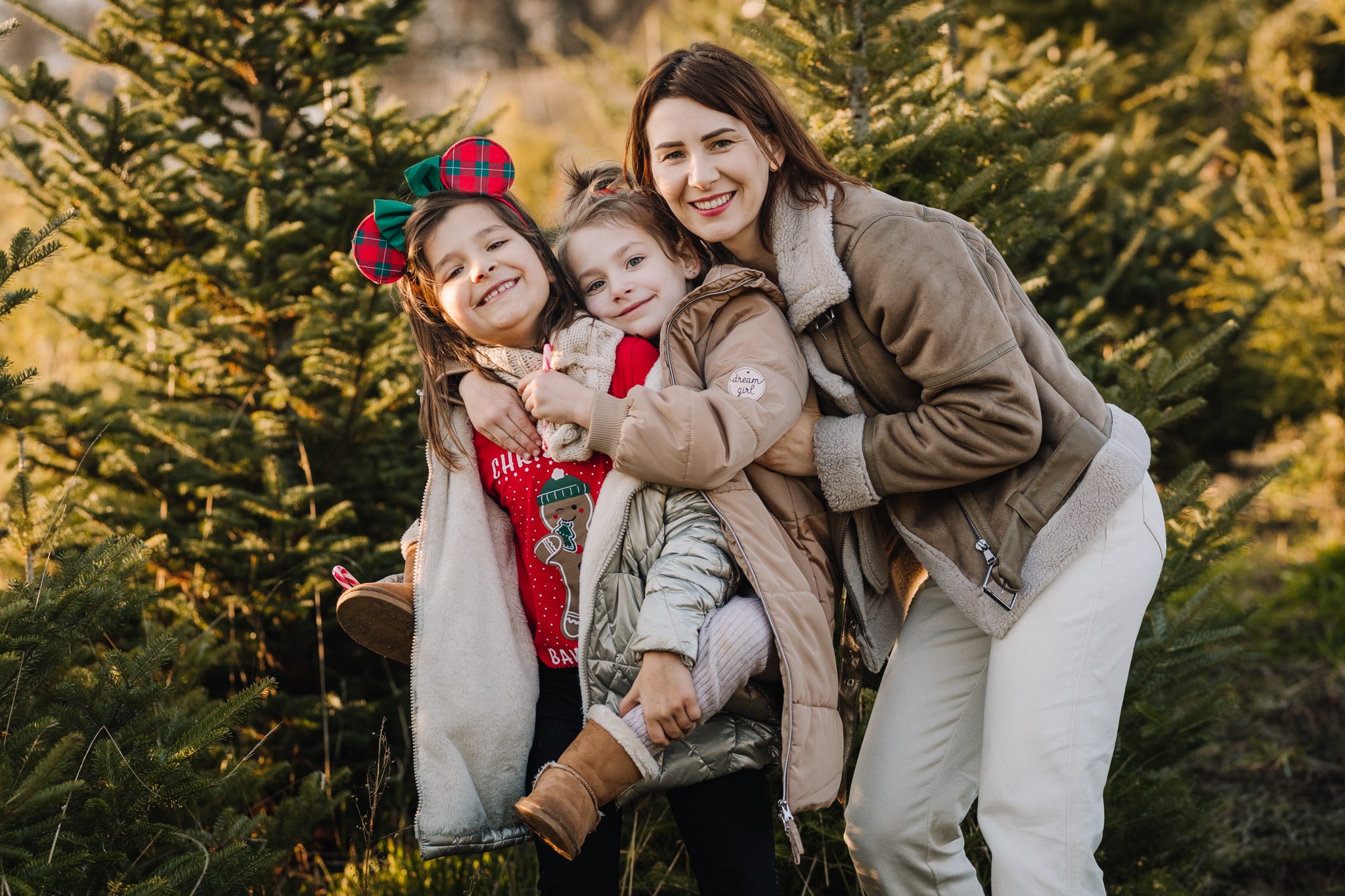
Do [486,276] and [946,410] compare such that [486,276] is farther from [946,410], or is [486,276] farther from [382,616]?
[946,410]

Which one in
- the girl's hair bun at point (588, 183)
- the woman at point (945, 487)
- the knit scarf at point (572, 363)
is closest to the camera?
the woman at point (945, 487)

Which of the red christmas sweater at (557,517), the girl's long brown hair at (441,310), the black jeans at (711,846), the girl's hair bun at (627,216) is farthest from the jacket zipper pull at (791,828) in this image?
the girl's hair bun at (627,216)

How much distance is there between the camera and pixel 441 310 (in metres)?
2.58

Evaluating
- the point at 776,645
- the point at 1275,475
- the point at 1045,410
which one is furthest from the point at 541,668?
the point at 1275,475

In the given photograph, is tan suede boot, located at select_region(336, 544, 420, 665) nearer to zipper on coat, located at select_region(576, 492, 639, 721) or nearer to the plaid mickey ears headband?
zipper on coat, located at select_region(576, 492, 639, 721)

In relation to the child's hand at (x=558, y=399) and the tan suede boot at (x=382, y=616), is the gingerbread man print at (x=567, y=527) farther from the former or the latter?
the tan suede boot at (x=382, y=616)

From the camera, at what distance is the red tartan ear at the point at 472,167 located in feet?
8.29

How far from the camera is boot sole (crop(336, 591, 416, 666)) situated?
2330 millimetres

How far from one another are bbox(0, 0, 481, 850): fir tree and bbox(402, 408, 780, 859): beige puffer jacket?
117 centimetres

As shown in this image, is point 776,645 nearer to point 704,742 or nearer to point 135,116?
point 704,742

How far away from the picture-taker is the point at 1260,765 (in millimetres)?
4035

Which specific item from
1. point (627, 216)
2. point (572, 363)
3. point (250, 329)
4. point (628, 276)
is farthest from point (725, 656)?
point (250, 329)

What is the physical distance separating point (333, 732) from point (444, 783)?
154 centimetres

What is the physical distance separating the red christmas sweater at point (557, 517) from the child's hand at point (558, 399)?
0.50ft
